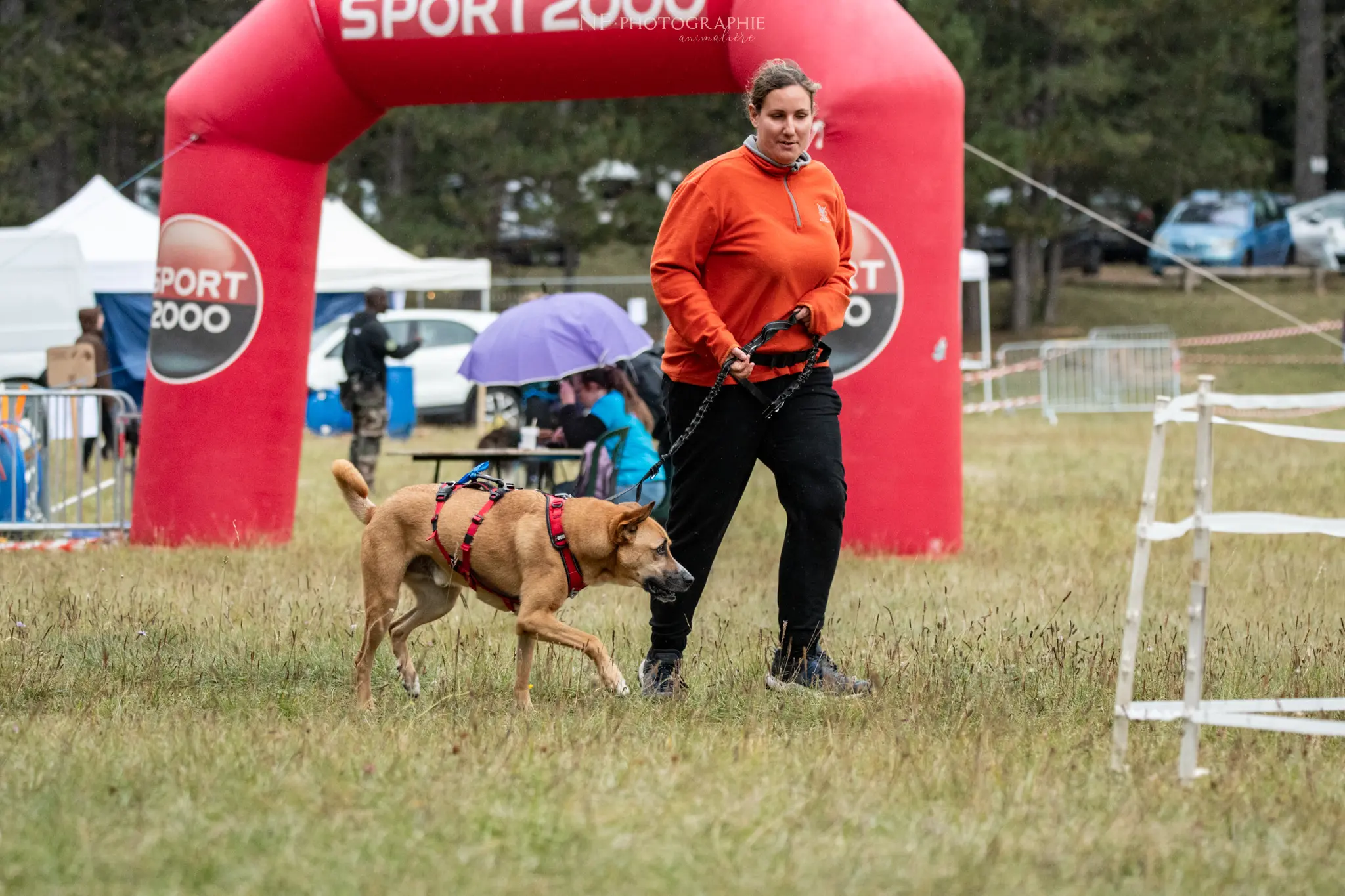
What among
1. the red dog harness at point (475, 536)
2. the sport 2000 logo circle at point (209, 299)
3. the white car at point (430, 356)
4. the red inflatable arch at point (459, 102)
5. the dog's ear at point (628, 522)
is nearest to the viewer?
the dog's ear at point (628, 522)

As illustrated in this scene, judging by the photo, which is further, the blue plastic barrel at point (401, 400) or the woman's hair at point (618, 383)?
the blue plastic barrel at point (401, 400)

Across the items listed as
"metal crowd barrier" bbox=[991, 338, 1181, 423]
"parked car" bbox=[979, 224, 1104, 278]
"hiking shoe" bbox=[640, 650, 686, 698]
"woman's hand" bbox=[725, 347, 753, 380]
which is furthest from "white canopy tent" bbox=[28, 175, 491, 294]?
"woman's hand" bbox=[725, 347, 753, 380]

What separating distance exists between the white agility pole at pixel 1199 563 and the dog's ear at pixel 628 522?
1706mm

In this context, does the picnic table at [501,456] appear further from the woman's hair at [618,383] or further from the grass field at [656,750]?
the grass field at [656,750]

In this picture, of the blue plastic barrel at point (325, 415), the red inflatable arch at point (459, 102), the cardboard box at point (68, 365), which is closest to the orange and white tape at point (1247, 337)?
the blue plastic barrel at point (325, 415)

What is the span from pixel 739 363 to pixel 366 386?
29.7ft

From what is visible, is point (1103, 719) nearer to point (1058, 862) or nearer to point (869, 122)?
point (1058, 862)

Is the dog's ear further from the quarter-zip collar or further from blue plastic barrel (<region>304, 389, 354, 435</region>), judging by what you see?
blue plastic barrel (<region>304, 389, 354, 435</region>)

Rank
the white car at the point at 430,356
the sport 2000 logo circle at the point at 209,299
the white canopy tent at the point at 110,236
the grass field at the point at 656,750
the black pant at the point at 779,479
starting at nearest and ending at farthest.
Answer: the grass field at the point at 656,750 < the black pant at the point at 779,479 < the sport 2000 logo circle at the point at 209,299 < the white canopy tent at the point at 110,236 < the white car at the point at 430,356

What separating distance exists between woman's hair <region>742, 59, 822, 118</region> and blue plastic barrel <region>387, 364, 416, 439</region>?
51.8 ft

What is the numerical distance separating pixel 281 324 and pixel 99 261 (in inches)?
438

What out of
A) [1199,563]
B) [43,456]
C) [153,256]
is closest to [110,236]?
[153,256]

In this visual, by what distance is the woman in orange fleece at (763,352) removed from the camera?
201 inches

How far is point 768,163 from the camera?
5.17 m
